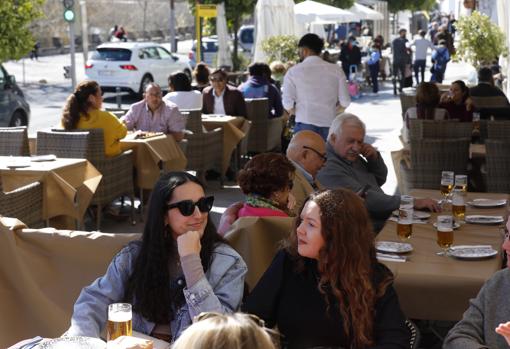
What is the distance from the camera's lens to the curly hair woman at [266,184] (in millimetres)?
5039

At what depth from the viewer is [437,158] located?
28.3 feet

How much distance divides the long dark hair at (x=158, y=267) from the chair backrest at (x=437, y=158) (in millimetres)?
4963

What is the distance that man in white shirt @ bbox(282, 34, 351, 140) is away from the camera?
33.6 feet

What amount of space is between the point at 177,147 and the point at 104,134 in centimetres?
145

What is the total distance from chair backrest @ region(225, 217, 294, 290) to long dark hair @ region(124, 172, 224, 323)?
2.42ft

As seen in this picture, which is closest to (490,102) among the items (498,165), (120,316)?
(498,165)

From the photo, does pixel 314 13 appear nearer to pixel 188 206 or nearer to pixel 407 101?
pixel 407 101

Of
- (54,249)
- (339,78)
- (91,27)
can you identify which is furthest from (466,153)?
(91,27)

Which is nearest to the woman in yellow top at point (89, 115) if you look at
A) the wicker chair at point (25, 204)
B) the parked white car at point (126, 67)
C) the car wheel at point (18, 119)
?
the wicker chair at point (25, 204)

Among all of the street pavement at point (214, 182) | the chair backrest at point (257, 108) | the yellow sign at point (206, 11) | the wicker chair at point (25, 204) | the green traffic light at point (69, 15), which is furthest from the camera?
the yellow sign at point (206, 11)

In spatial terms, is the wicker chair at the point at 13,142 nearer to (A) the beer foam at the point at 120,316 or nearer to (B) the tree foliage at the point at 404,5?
(A) the beer foam at the point at 120,316

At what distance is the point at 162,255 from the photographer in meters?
3.91

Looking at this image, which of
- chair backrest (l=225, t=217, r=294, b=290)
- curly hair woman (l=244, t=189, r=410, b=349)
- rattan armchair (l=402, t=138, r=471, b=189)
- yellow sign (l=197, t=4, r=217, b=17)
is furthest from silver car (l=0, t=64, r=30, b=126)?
curly hair woman (l=244, t=189, r=410, b=349)

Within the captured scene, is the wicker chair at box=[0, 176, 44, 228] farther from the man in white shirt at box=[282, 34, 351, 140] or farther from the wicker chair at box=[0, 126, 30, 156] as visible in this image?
the man in white shirt at box=[282, 34, 351, 140]
